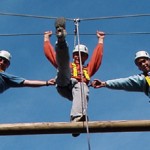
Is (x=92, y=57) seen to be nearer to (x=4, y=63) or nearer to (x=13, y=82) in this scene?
(x=13, y=82)

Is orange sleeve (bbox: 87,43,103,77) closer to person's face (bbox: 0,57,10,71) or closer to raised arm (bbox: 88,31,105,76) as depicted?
raised arm (bbox: 88,31,105,76)

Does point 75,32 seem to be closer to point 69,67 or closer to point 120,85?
point 69,67

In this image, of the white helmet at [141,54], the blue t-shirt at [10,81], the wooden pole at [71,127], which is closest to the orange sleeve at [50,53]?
the blue t-shirt at [10,81]

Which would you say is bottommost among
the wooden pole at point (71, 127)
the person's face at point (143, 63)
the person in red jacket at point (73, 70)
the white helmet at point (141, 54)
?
the wooden pole at point (71, 127)

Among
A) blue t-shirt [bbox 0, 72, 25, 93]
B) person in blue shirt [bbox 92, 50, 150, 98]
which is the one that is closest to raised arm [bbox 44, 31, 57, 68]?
blue t-shirt [bbox 0, 72, 25, 93]

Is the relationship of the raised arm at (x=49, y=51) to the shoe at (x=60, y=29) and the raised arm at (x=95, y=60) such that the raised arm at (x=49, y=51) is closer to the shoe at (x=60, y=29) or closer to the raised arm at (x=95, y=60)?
the raised arm at (x=95, y=60)

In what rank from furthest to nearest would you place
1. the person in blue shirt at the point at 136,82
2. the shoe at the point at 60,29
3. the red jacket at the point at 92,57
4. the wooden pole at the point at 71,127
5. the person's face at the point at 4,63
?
the person's face at the point at 4,63 → the person in blue shirt at the point at 136,82 → the red jacket at the point at 92,57 → the wooden pole at the point at 71,127 → the shoe at the point at 60,29

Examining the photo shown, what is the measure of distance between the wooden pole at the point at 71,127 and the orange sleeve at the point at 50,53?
1238 mm

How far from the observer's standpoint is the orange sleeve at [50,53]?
30.5 feet

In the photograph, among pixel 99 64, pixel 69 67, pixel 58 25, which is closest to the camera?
pixel 58 25

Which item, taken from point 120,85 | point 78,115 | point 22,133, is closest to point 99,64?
point 120,85

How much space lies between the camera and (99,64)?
949 cm

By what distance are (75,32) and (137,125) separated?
1.74m

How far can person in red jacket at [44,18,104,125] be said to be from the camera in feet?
27.3
